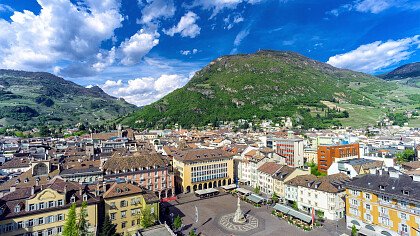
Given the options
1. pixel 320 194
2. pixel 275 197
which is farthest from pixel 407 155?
pixel 275 197

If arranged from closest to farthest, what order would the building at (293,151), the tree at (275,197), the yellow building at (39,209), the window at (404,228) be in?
1. the yellow building at (39,209)
2. the window at (404,228)
3. the tree at (275,197)
4. the building at (293,151)

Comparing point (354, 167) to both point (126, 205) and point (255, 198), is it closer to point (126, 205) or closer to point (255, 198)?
point (255, 198)

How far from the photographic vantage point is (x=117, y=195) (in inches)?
1927

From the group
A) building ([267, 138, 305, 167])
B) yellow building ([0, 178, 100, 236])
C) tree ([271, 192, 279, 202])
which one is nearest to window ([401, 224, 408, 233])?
tree ([271, 192, 279, 202])

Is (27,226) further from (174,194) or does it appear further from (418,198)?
(418,198)

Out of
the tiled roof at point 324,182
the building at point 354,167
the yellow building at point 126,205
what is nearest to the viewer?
the yellow building at point 126,205

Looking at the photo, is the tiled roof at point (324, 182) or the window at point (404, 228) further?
the tiled roof at point (324, 182)

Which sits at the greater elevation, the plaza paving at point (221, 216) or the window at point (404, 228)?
the window at point (404, 228)

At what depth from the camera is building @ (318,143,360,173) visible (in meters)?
90.2

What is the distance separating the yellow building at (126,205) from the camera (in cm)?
4856

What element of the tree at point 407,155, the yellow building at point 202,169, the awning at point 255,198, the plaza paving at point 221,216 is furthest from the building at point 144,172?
the tree at point 407,155

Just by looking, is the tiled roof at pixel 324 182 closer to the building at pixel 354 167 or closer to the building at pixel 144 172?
the building at pixel 354 167

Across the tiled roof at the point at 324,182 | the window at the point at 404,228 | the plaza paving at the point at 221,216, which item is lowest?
the plaza paving at the point at 221,216

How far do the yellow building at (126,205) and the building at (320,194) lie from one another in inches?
1405
